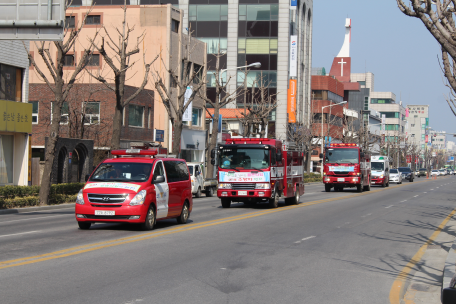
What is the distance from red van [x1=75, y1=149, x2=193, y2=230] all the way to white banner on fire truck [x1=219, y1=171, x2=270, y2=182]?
22.0 feet

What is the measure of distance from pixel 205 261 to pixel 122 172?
5310 millimetres

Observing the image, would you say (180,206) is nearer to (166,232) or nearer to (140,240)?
(166,232)

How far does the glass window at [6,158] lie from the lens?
28406mm

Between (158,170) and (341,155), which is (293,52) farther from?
(158,170)

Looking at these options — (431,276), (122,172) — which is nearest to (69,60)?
(122,172)

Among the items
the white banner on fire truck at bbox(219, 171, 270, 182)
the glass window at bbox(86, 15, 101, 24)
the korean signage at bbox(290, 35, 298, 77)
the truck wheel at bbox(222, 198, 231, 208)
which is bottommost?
the truck wheel at bbox(222, 198, 231, 208)

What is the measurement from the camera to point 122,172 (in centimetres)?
1504

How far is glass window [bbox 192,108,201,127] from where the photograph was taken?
52.7 meters

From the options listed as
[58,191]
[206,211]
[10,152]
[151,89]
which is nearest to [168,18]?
[151,89]

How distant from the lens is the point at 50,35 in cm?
1667

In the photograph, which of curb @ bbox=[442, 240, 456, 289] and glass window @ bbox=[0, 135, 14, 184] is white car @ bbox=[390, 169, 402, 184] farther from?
curb @ bbox=[442, 240, 456, 289]

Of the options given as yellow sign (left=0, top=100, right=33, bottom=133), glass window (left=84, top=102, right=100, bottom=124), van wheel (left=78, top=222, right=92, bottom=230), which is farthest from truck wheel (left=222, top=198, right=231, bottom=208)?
glass window (left=84, top=102, right=100, bottom=124)

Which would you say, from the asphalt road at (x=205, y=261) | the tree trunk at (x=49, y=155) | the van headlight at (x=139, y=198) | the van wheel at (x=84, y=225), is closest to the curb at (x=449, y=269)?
the asphalt road at (x=205, y=261)

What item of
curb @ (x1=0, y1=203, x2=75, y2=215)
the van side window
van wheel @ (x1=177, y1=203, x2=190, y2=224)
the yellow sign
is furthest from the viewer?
the yellow sign
